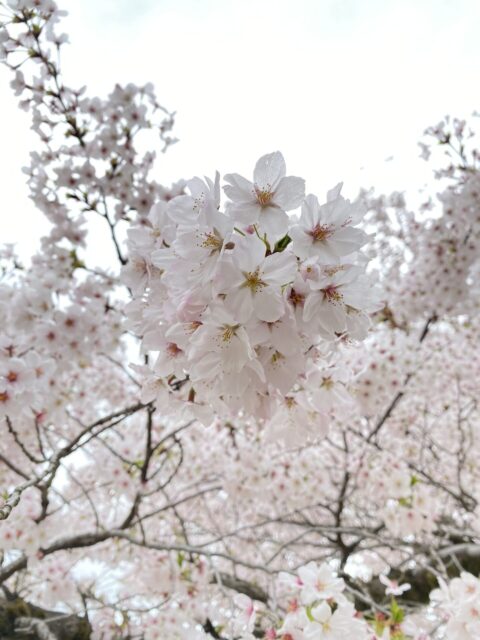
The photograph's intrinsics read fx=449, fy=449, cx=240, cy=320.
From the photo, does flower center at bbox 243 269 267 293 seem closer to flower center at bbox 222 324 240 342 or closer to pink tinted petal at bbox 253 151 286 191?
flower center at bbox 222 324 240 342

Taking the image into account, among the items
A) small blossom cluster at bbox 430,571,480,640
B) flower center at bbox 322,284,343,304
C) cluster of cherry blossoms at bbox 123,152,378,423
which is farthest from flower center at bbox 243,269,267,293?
small blossom cluster at bbox 430,571,480,640

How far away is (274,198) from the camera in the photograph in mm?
884

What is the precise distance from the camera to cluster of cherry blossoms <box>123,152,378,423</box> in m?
0.83

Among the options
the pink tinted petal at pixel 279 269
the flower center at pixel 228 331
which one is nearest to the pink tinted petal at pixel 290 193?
the pink tinted petal at pixel 279 269

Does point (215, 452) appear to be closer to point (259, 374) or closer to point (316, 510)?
point (316, 510)

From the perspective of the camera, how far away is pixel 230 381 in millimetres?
932

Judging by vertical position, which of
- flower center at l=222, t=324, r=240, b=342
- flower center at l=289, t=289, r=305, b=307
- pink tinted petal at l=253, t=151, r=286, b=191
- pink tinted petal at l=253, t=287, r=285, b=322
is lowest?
flower center at l=222, t=324, r=240, b=342

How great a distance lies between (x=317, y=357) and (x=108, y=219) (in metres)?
2.29

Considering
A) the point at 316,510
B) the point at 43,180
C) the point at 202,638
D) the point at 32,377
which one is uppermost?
the point at 43,180

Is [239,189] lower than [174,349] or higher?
higher

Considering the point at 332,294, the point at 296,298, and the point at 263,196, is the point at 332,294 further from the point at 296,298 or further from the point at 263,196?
the point at 263,196

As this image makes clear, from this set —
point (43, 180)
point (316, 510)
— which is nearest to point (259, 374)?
point (43, 180)

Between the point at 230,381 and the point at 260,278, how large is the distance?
0.23 metres

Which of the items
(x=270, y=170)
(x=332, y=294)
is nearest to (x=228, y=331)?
(x=332, y=294)
